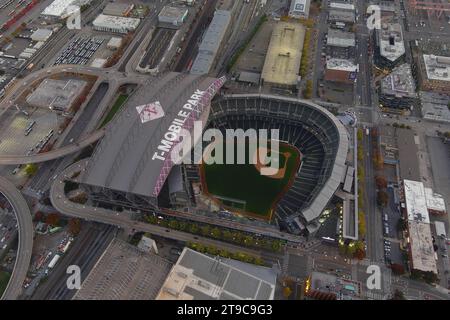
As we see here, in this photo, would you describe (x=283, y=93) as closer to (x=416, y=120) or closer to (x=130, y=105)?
(x=416, y=120)

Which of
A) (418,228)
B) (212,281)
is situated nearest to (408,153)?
(418,228)

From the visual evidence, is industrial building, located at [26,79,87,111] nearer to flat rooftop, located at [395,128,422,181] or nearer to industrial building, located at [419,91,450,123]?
flat rooftop, located at [395,128,422,181]

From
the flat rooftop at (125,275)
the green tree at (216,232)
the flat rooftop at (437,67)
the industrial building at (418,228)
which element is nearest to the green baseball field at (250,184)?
the green tree at (216,232)

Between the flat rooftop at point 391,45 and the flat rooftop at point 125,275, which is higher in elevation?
the flat rooftop at point 391,45

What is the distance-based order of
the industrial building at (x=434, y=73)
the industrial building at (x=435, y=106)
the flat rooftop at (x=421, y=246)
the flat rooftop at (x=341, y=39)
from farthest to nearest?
1. the flat rooftop at (x=341, y=39)
2. the industrial building at (x=434, y=73)
3. the industrial building at (x=435, y=106)
4. the flat rooftop at (x=421, y=246)

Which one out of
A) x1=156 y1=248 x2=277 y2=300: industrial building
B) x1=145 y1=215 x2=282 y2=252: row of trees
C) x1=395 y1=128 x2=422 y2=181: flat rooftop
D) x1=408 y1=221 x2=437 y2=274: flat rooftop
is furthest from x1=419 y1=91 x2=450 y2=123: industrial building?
x1=156 y1=248 x2=277 y2=300: industrial building

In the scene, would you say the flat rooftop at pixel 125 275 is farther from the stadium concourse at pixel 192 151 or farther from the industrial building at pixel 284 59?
the industrial building at pixel 284 59

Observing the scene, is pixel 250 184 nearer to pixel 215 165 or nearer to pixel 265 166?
pixel 265 166

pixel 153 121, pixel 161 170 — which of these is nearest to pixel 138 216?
pixel 161 170
